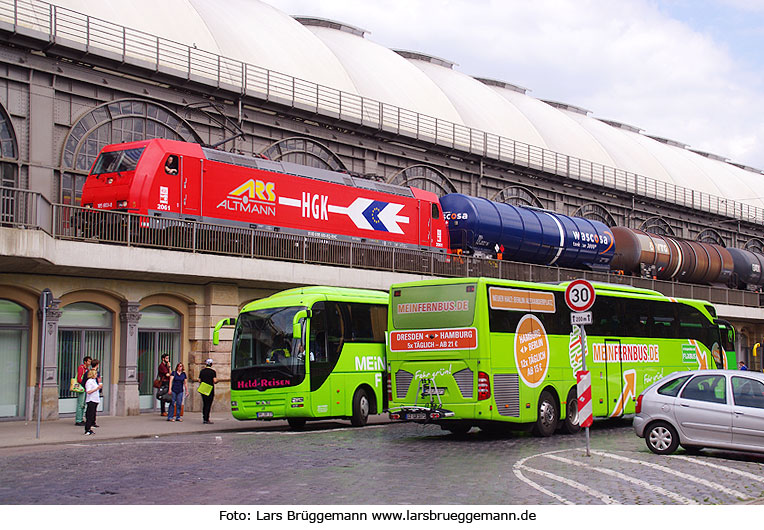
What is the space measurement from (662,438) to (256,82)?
23.6 metres

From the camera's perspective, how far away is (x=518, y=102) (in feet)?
192

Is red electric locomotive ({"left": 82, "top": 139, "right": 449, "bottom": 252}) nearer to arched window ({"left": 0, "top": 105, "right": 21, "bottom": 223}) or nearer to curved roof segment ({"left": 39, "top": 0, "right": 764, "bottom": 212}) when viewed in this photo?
arched window ({"left": 0, "top": 105, "right": 21, "bottom": 223})

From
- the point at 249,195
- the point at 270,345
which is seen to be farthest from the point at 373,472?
the point at 249,195

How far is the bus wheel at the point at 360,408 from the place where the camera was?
22453 millimetres

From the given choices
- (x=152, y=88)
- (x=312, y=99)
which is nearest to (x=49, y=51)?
(x=152, y=88)

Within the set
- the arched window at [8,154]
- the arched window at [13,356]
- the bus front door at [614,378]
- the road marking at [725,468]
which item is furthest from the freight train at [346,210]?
the road marking at [725,468]

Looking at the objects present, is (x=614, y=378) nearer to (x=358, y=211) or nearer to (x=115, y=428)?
(x=115, y=428)

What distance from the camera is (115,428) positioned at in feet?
72.0

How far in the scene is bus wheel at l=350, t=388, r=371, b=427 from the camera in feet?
73.7

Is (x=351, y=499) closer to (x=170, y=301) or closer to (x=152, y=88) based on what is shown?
(x=170, y=301)

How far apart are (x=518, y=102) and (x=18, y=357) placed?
133 ft

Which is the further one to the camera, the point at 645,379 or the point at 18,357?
the point at 18,357

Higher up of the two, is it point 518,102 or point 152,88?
point 518,102

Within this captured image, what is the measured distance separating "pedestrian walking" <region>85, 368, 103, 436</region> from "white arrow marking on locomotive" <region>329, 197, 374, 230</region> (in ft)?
39.7
